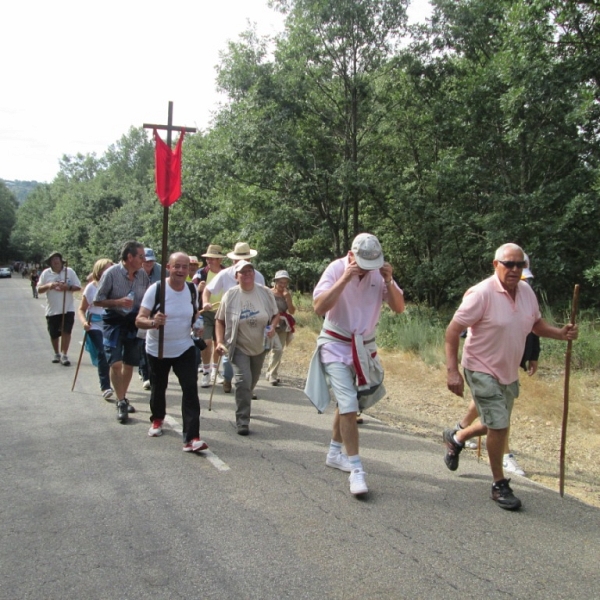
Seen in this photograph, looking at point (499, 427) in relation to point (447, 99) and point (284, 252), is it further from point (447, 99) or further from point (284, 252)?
point (284, 252)

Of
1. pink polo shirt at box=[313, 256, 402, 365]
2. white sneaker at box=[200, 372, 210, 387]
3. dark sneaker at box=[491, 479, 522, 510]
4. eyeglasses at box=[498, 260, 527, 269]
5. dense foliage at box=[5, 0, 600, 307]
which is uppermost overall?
dense foliage at box=[5, 0, 600, 307]

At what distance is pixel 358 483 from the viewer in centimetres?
440

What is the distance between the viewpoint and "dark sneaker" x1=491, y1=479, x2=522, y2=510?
13.8 feet

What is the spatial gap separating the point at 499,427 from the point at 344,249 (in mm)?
13080

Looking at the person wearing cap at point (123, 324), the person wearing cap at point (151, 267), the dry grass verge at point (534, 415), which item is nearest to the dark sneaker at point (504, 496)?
the dry grass verge at point (534, 415)

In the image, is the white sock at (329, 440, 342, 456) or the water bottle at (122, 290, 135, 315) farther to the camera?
the water bottle at (122, 290, 135, 315)

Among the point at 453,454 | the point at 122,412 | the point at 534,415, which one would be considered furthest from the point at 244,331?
the point at 534,415

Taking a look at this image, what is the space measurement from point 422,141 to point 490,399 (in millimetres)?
13447

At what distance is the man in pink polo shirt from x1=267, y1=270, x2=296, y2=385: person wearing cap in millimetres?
4211

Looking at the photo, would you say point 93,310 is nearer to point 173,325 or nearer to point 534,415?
point 173,325

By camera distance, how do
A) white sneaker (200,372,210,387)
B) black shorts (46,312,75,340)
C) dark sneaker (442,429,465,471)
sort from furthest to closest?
black shorts (46,312,75,340), white sneaker (200,372,210,387), dark sneaker (442,429,465,471)

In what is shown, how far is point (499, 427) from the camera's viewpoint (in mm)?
4230

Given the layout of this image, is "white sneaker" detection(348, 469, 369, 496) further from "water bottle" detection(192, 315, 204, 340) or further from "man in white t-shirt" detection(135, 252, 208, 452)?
"water bottle" detection(192, 315, 204, 340)

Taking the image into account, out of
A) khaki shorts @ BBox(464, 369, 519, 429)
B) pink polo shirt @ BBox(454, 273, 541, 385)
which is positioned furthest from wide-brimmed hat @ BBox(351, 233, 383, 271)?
khaki shorts @ BBox(464, 369, 519, 429)
